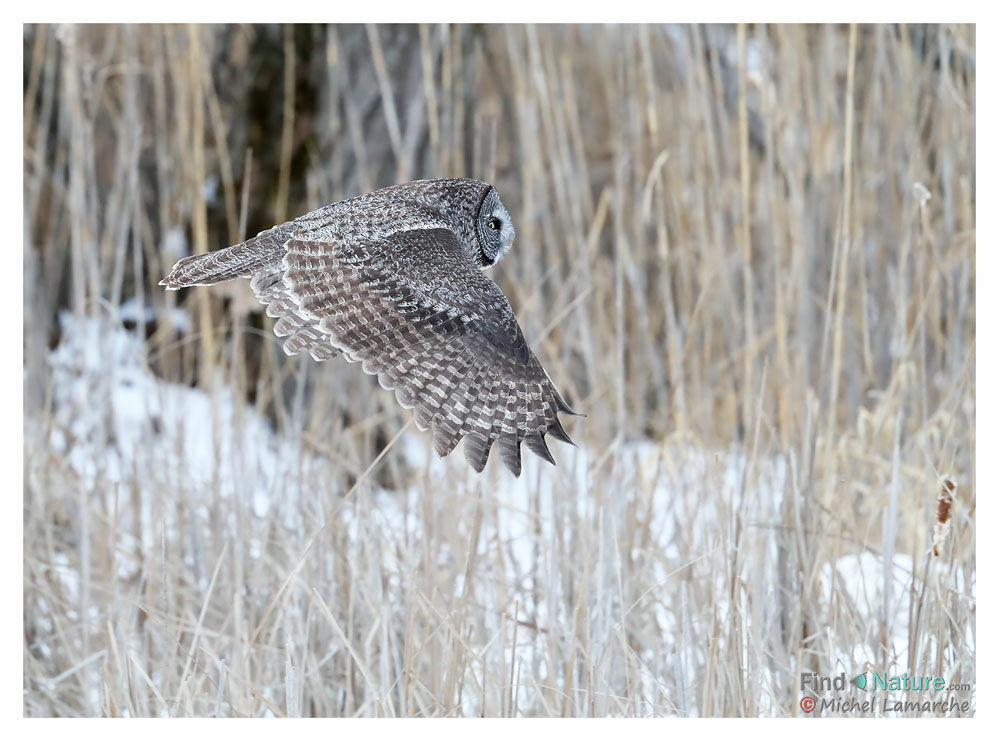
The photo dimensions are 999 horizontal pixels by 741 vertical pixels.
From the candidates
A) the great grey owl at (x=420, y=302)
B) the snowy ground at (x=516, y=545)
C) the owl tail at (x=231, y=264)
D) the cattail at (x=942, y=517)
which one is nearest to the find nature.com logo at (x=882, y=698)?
the snowy ground at (x=516, y=545)

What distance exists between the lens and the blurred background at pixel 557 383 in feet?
4.71

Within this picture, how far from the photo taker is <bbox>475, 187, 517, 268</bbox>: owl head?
4.06ft

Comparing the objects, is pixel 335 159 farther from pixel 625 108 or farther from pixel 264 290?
pixel 264 290

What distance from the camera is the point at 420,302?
3.69ft

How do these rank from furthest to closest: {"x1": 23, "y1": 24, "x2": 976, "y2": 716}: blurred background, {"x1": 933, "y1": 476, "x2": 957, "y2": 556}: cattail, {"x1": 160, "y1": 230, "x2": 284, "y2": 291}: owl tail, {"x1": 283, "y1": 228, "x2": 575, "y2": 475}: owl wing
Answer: {"x1": 23, "y1": 24, "x2": 976, "y2": 716}: blurred background < {"x1": 933, "y1": 476, "x2": 957, "y2": 556}: cattail < {"x1": 160, "y1": 230, "x2": 284, "y2": 291}: owl tail < {"x1": 283, "y1": 228, "x2": 575, "y2": 475}: owl wing

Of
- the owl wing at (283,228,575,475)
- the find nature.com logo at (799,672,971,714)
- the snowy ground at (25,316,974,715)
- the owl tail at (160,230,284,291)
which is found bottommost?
the find nature.com logo at (799,672,971,714)

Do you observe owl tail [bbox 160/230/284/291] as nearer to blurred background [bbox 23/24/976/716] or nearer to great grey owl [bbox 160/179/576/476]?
great grey owl [bbox 160/179/576/476]

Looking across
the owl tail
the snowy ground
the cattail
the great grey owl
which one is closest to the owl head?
the great grey owl

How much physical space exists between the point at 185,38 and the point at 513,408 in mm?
1230

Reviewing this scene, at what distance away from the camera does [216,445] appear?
5.86 feet

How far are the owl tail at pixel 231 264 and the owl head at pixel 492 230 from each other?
8.8 inches

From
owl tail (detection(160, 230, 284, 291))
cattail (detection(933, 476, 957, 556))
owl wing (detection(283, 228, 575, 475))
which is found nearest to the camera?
owl wing (detection(283, 228, 575, 475))

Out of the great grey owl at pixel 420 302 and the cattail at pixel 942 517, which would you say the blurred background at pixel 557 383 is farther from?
the great grey owl at pixel 420 302

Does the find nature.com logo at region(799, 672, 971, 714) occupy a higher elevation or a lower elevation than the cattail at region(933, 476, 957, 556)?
Answer: lower
